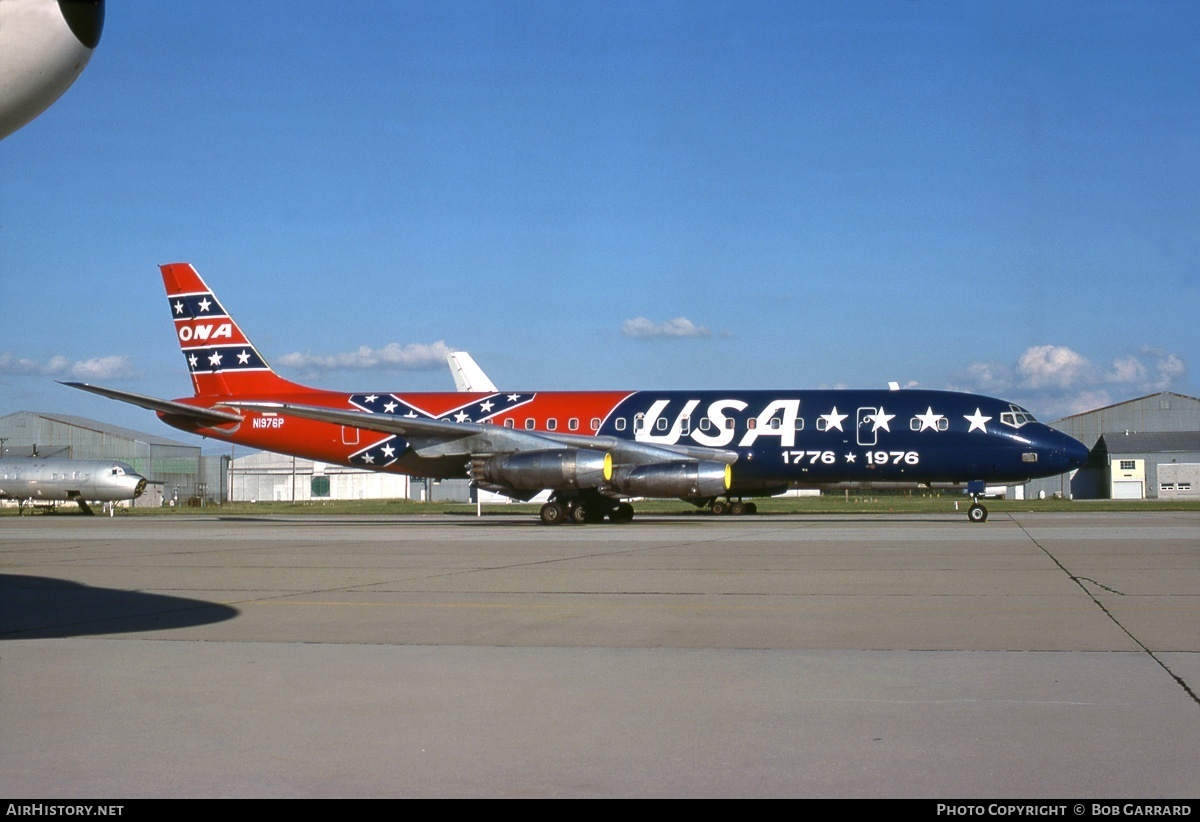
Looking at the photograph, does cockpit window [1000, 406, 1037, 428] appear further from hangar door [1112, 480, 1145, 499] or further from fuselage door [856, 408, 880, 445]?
hangar door [1112, 480, 1145, 499]

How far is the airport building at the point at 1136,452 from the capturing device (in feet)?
220

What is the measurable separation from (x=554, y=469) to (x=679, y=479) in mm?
2857

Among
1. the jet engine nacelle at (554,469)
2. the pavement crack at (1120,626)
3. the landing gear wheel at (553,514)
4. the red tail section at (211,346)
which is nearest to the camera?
the pavement crack at (1120,626)

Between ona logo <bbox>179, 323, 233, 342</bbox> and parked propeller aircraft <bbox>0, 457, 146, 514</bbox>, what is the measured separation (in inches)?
655

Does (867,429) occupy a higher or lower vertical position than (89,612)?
higher

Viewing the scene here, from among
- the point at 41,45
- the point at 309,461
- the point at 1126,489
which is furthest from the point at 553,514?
the point at 1126,489

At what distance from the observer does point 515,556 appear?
16.4 m

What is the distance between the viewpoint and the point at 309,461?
73.2 m

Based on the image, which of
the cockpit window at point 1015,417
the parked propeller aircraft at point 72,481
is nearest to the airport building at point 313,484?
the parked propeller aircraft at point 72,481

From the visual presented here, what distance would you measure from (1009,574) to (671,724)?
8.57 metres

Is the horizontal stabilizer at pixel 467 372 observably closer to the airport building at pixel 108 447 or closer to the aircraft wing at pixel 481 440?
the aircraft wing at pixel 481 440

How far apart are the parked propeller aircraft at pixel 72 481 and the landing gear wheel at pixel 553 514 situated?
26.0 metres

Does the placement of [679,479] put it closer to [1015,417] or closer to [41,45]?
[1015,417]

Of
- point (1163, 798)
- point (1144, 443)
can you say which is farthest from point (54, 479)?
point (1144, 443)
